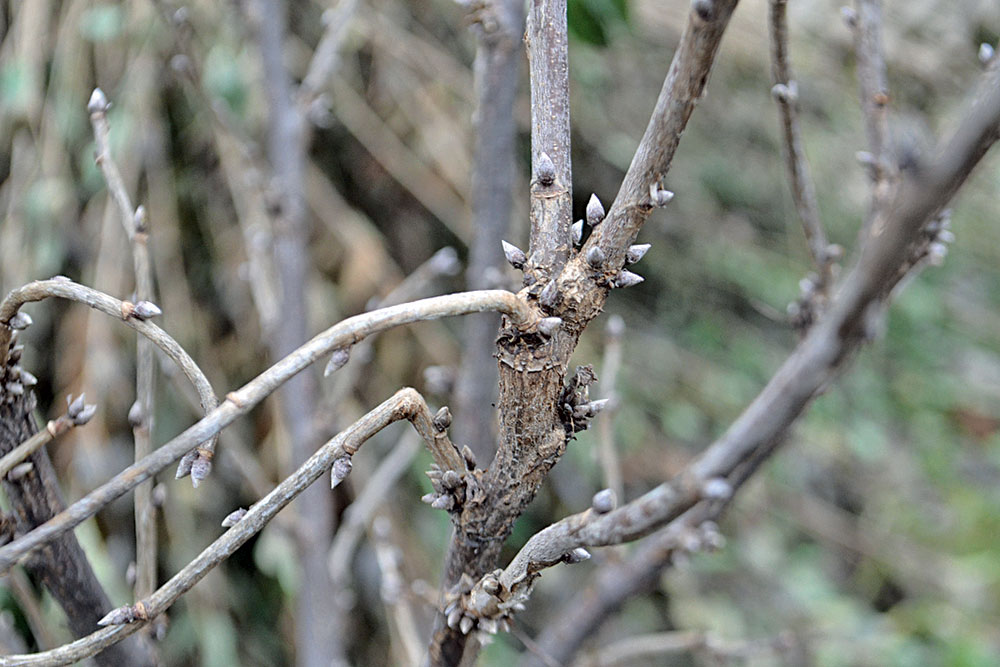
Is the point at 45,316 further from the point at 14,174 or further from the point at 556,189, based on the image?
the point at 556,189

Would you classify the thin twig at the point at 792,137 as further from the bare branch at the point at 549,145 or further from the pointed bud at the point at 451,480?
the pointed bud at the point at 451,480

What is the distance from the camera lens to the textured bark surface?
315mm

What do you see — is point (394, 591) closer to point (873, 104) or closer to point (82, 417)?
point (82, 417)

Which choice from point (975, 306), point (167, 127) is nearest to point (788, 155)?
point (167, 127)

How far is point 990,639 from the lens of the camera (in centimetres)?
122

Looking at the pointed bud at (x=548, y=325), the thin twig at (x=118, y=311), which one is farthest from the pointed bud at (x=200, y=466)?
the pointed bud at (x=548, y=325)

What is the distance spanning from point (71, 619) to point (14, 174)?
826mm

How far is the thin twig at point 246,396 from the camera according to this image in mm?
237

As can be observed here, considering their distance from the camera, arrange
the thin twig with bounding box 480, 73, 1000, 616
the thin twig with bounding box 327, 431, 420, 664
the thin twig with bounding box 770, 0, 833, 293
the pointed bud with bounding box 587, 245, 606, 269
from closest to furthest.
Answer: the thin twig with bounding box 480, 73, 1000, 616, the pointed bud with bounding box 587, 245, 606, 269, the thin twig with bounding box 770, 0, 833, 293, the thin twig with bounding box 327, 431, 420, 664

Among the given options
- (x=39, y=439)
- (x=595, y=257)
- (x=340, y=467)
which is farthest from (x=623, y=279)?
(x=39, y=439)

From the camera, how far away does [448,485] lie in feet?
0.99

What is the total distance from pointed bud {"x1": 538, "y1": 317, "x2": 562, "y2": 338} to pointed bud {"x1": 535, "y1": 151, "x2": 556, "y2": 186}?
0.06 metres

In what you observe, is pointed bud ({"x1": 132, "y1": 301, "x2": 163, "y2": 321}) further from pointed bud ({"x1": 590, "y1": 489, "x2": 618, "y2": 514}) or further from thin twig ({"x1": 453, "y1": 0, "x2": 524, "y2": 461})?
thin twig ({"x1": 453, "y1": 0, "x2": 524, "y2": 461})

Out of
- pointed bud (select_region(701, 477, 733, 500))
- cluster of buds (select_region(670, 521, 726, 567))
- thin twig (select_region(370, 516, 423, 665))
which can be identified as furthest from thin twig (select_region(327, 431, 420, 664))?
pointed bud (select_region(701, 477, 733, 500))
